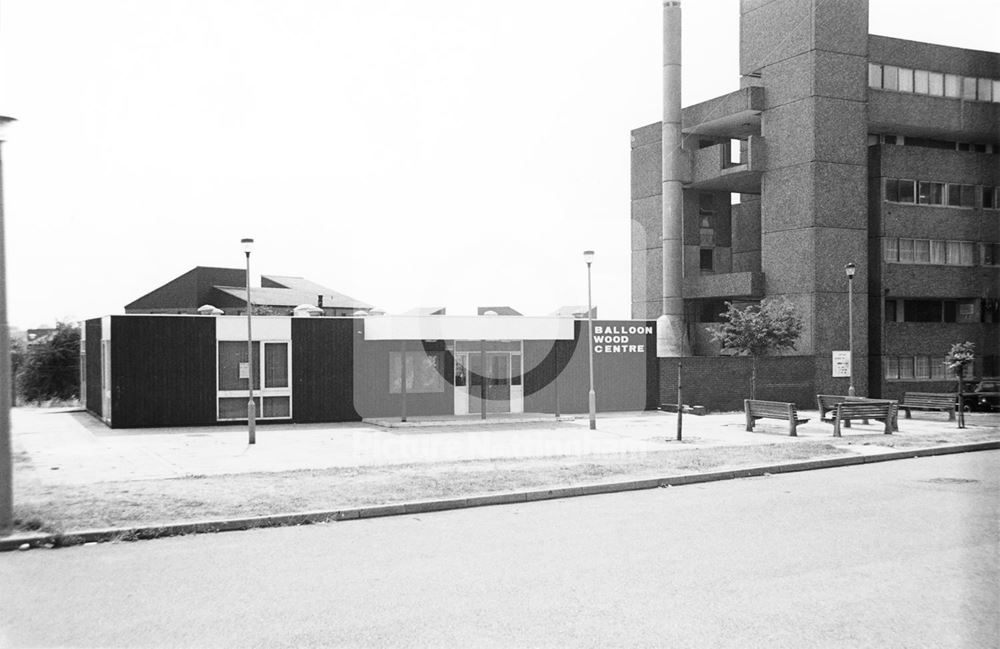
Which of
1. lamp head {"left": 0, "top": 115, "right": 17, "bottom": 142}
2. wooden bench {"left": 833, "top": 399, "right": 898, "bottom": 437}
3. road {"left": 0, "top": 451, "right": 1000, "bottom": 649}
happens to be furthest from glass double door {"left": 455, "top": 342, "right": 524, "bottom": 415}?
lamp head {"left": 0, "top": 115, "right": 17, "bottom": 142}

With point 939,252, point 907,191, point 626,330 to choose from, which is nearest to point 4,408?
point 626,330

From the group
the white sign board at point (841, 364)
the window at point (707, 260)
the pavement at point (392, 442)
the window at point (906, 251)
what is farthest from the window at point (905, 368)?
the pavement at point (392, 442)

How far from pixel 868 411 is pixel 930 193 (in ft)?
79.7

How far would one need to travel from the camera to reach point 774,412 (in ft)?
71.3

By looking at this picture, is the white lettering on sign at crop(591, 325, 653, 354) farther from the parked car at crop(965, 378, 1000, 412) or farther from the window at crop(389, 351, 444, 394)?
the parked car at crop(965, 378, 1000, 412)

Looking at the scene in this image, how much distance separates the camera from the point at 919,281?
40281mm

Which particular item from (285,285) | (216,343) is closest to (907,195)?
(216,343)

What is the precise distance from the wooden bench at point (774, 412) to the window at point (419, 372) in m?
9.61

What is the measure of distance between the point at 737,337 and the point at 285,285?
34226 mm

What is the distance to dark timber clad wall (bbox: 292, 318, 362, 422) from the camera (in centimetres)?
2472

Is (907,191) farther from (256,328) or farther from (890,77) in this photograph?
(256,328)

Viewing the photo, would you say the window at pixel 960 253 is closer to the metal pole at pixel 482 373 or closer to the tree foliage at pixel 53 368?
Answer: the metal pole at pixel 482 373

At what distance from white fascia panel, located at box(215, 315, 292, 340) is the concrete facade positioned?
21.2 m

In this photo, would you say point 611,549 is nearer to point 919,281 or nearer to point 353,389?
point 353,389
